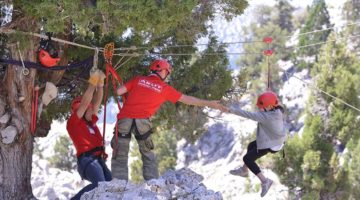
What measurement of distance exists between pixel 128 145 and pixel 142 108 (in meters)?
0.49

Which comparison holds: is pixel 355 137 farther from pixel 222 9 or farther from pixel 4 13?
pixel 4 13

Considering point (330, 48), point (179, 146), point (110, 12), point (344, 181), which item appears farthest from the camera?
point (179, 146)

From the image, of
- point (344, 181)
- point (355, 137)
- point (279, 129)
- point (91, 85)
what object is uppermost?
point (91, 85)

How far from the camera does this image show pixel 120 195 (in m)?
5.69

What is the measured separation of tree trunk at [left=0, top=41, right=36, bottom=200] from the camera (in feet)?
22.7

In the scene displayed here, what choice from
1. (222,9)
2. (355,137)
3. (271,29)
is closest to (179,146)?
(271,29)

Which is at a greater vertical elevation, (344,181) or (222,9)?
(222,9)

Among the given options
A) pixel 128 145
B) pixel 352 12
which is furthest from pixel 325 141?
pixel 352 12

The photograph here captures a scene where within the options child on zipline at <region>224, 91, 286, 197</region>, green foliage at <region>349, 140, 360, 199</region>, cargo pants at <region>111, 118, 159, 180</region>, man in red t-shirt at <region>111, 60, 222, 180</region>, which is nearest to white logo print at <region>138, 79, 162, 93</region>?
man in red t-shirt at <region>111, 60, 222, 180</region>

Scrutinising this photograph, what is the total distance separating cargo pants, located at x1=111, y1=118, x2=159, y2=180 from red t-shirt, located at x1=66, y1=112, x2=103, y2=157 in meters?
0.27

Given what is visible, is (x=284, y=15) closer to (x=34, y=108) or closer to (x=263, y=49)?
(x=263, y=49)

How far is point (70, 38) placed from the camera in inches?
308

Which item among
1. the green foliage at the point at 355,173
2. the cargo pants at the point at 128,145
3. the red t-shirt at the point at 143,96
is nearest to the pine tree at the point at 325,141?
the green foliage at the point at 355,173

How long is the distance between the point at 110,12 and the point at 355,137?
1565cm
